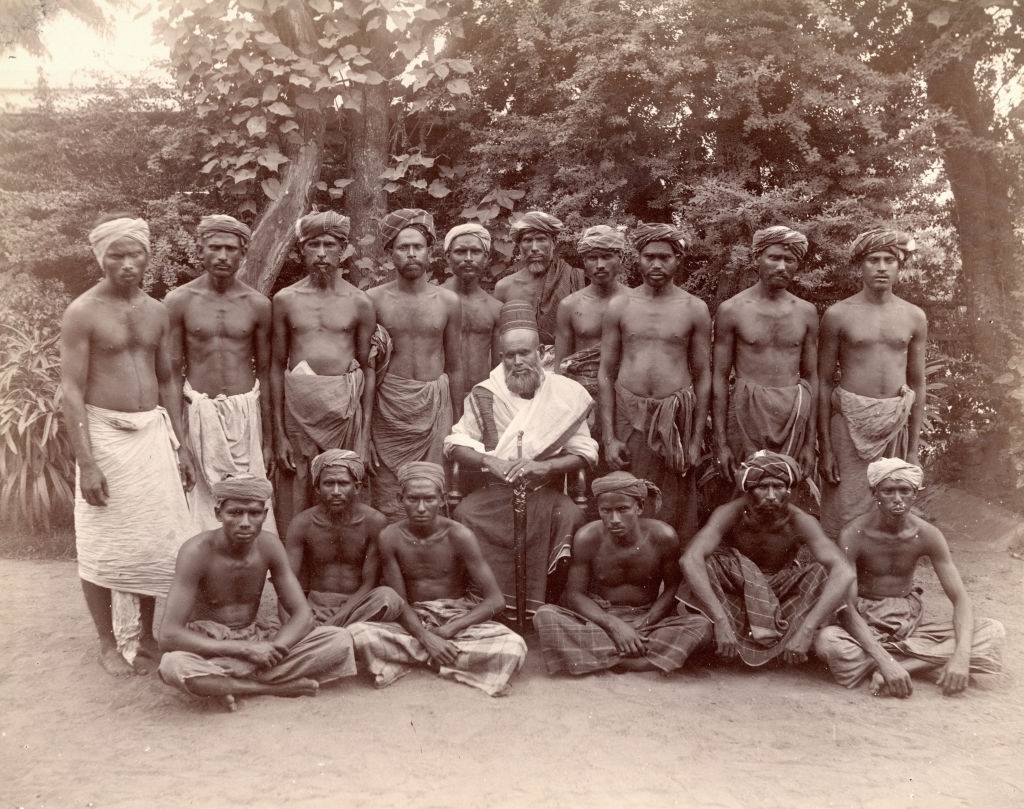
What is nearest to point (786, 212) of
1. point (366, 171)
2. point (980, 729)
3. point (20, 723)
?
point (366, 171)

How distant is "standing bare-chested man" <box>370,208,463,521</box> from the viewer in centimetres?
544

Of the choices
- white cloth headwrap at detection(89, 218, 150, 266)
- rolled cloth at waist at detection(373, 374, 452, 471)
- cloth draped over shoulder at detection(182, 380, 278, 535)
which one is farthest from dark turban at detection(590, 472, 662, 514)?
white cloth headwrap at detection(89, 218, 150, 266)

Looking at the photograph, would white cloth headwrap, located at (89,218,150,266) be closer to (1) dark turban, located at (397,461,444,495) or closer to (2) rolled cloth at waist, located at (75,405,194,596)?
(2) rolled cloth at waist, located at (75,405,194,596)

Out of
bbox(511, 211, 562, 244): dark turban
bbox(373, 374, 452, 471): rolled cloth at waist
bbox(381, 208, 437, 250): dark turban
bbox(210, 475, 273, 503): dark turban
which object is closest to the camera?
bbox(210, 475, 273, 503): dark turban

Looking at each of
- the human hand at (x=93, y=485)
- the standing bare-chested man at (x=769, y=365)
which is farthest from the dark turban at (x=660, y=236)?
the human hand at (x=93, y=485)

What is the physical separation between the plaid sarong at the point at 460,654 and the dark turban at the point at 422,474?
707 millimetres

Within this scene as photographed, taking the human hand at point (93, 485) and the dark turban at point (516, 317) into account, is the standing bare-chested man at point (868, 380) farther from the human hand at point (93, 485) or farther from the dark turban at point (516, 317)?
the human hand at point (93, 485)

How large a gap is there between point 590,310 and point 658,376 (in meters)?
0.65

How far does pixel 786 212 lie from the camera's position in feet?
21.7

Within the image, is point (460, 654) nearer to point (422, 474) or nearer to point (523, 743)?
point (523, 743)

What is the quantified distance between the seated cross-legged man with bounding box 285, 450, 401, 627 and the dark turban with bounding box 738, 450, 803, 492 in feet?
6.08

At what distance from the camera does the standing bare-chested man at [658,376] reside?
17.3ft

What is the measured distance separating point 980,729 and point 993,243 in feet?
17.1

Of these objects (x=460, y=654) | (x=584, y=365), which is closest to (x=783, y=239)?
(x=584, y=365)
